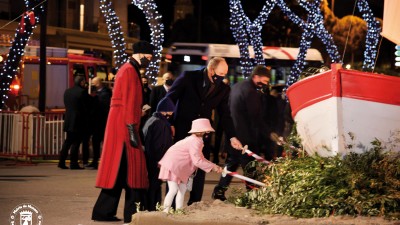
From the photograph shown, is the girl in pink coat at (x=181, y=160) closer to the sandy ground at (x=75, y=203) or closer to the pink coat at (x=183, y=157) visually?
the pink coat at (x=183, y=157)

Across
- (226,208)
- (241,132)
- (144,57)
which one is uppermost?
(144,57)

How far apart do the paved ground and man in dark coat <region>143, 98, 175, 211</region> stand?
752mm

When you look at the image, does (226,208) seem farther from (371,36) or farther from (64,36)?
(64,36)

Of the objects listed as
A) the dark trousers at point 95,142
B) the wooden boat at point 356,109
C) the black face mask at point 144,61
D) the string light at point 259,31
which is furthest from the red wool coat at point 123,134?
the string light at point 259,31

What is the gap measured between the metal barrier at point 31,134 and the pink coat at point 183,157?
9.80 meters

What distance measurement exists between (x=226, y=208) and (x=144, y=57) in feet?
6.42

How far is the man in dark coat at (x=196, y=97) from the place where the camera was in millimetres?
11055

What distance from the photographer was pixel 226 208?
9.68 metres

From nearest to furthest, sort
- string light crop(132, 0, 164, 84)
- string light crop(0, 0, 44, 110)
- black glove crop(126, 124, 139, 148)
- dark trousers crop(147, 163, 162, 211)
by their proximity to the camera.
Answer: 1. black glove crop(126, 124, 139, 148)
2. dark trousers crop(147, 163, 162, 211)
3. string light crop(0, 0, 44, 110)
4. string light crop(132, 0, 164, 84)

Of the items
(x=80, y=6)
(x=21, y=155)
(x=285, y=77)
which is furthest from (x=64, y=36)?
(x=21, y=155)

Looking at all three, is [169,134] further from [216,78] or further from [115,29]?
[115,29]

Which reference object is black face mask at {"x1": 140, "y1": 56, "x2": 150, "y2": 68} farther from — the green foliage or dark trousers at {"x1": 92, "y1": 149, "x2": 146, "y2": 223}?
the green foliage

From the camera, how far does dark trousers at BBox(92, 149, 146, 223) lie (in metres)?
10.1

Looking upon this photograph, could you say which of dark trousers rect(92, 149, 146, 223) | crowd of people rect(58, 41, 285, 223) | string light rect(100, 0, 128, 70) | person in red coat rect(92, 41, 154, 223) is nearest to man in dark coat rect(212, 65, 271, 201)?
crowd of people rect(58, 41, 285, 223)
